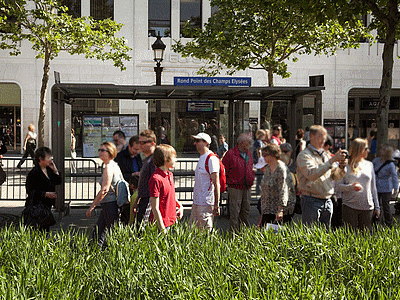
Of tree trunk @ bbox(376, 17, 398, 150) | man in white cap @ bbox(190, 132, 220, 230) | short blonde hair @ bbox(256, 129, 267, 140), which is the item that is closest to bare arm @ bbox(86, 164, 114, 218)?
man in white cap @ bbox(190, 132, 220, 230)

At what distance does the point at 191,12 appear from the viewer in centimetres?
3025

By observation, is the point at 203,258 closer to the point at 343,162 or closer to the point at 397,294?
the point at 397,294

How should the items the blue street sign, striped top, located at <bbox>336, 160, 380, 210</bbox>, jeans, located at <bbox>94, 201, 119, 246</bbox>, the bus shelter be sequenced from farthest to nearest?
the blue street sign
the bus shelter
jeans, located at <bbox>94, 201, 119, 246</bbox>
striped top, located at <bbox>336, 160, 380, 210</bbox>

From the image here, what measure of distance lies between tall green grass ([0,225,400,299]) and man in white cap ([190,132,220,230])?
1731mm

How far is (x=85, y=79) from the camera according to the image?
2923 cm

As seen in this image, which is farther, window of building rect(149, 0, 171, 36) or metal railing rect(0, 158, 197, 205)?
window of building rect(149, 0, 171, 36)

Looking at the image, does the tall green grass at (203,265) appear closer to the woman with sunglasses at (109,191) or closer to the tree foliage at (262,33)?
the woman with sunglasses at (109,191)

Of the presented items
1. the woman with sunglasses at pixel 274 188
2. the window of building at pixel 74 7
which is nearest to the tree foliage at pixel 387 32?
the woman with sunglasses at pixel 274 188

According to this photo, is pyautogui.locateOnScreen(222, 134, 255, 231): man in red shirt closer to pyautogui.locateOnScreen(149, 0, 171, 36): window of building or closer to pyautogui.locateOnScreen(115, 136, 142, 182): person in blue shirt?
pyautogui.locateOnScreen(115, 136, 142, 182): person in blue shirt

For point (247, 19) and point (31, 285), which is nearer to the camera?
point (31, 285)

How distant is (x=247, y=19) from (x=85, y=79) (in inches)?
465

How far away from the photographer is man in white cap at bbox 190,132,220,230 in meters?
7.52

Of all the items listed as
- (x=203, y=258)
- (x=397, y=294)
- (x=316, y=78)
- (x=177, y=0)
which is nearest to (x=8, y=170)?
(x=316, y=78)

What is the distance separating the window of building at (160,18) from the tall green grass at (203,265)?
82.9ft
